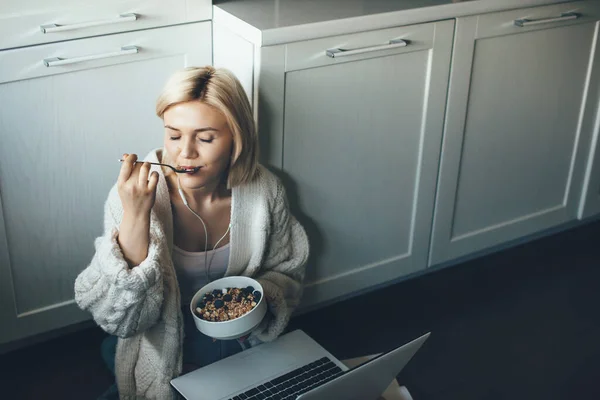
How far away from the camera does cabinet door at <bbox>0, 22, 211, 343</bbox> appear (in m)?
1.77

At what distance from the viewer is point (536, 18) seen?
7.23ft

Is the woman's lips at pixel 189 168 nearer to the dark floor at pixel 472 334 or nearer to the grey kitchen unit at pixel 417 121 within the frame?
the grey kitchen unit at pixel 417 121

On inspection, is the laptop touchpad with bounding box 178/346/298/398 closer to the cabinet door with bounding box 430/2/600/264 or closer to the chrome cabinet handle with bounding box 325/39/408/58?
the chrome cabinet handle with bounding box 325/39/408/58

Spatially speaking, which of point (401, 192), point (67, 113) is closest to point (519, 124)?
point (401, 192)

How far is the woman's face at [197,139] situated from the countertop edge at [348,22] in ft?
0.74

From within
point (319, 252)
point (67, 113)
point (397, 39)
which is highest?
point (397, 39)

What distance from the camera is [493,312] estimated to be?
2398 mm

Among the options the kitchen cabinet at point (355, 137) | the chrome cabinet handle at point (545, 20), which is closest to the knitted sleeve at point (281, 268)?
the kitchen cabinet at point (355, 137)

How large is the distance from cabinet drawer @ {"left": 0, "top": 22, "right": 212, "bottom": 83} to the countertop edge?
80mm

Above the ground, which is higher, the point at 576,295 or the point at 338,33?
the point at 338,33

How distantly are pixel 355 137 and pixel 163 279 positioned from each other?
64 cm

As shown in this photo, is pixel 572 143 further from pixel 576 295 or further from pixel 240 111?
pixel 240 111

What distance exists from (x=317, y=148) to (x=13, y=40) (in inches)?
28.5

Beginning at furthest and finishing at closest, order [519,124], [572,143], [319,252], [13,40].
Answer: [572,143], [519,124], [319,252], [13,40]
